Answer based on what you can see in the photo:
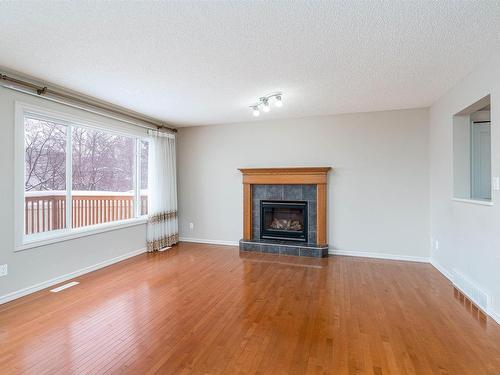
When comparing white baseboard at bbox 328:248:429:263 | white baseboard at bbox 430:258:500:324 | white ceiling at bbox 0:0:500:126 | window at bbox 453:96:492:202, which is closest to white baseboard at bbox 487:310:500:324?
white baseboard at bbox 430:258:500:324

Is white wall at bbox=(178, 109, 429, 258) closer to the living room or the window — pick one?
the living room

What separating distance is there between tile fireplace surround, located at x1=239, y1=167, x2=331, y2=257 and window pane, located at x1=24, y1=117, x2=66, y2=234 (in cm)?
283

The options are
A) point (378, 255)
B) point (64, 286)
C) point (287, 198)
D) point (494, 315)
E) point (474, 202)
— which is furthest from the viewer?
point (287, 198)

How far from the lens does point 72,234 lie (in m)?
3.54

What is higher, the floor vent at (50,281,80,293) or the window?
the window

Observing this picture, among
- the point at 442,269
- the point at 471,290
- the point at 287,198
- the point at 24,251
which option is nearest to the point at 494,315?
the point at 471,290

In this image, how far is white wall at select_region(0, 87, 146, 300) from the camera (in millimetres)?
2822

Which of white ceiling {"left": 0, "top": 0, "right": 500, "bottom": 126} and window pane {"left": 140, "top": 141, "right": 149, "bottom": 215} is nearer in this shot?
white ceiling {"left": 0, "top": 0, "right": 500, "bottom": 126}

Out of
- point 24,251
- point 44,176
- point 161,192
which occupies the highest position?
point 44,176

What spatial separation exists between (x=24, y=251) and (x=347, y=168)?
4.66 metres

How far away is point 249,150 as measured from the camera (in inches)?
206

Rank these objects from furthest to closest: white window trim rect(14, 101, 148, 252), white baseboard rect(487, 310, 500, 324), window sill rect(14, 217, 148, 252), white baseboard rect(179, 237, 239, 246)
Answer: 1. white baseboard rect(179, 237, 239, 246)
2. window sill rect(14, 217, 148, 252)
3. white window trim rect(14, 101, 148, 252)
4. white baseboard rect(487, 310, 500, 324)

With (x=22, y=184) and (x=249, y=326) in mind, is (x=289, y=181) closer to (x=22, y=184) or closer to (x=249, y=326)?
(x=249, y=326)

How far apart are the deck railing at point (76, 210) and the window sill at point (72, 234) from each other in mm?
103
